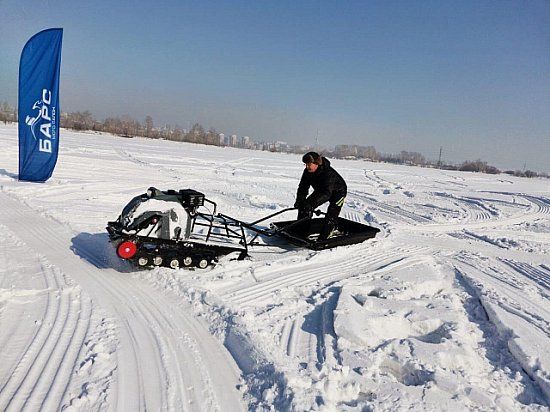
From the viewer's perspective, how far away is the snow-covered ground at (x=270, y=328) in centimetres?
274

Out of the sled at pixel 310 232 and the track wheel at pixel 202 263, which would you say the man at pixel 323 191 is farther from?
the track wheel at pixel 202 263

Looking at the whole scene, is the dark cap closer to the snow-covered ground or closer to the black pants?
the black pants

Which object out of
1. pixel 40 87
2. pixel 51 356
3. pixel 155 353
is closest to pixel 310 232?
pixel 155 353

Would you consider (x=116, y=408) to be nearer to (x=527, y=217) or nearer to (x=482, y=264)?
(x=482, y=264)

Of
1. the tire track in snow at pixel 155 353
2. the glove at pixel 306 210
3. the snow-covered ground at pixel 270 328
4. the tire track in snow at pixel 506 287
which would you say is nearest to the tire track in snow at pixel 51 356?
the snow-covered ground at pixel 270 328

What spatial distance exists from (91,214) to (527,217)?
13.9 meters

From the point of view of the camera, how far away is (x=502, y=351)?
359cm

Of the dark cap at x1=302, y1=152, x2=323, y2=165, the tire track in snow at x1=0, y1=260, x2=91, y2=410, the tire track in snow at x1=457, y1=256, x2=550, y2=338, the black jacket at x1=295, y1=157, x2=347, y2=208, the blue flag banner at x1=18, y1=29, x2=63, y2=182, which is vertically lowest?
the tire track in snow at x1=0, y1=260, x2=91, y2=410

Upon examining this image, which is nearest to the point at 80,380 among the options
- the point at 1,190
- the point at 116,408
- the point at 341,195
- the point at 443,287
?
the point at 116,408

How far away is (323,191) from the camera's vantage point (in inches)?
269

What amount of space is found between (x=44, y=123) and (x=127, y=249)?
792 centimetres

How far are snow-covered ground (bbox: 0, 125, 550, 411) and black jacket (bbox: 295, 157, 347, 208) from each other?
3.28ft

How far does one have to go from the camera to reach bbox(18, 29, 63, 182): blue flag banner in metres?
10.0

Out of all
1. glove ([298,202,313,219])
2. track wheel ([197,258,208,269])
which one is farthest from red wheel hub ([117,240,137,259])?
glove ([298,202,313,219])
